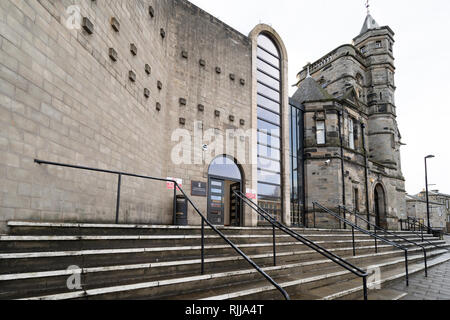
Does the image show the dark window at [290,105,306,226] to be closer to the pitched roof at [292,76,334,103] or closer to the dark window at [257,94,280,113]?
the pitched roof at [292,76,334,103]

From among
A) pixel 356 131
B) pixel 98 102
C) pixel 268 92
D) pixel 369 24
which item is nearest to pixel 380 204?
pixel 356 131

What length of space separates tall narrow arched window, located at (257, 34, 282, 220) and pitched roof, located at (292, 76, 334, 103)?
376cm

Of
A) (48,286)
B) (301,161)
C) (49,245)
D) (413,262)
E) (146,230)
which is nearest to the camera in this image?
(48,286)

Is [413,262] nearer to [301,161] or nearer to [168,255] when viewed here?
[301,161]

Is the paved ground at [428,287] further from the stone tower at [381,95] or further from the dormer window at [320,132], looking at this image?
the stone tower at [381,95]

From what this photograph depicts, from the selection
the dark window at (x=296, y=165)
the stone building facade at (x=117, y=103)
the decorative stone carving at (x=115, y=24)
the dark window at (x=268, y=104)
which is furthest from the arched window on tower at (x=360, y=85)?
the decorative stone carving at (x=115, y=24)

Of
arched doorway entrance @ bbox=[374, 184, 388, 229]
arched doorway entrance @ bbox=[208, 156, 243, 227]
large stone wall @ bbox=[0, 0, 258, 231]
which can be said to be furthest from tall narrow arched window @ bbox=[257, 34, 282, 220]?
arched doorway entrance @ bbox=[374, 184, 388, 229]

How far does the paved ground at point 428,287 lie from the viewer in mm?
5504

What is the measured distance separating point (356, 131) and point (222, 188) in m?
12.2

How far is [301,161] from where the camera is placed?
16156 millimetres

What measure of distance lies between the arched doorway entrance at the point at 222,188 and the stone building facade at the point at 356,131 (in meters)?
5.92

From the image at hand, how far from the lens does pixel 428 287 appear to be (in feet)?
20.8
